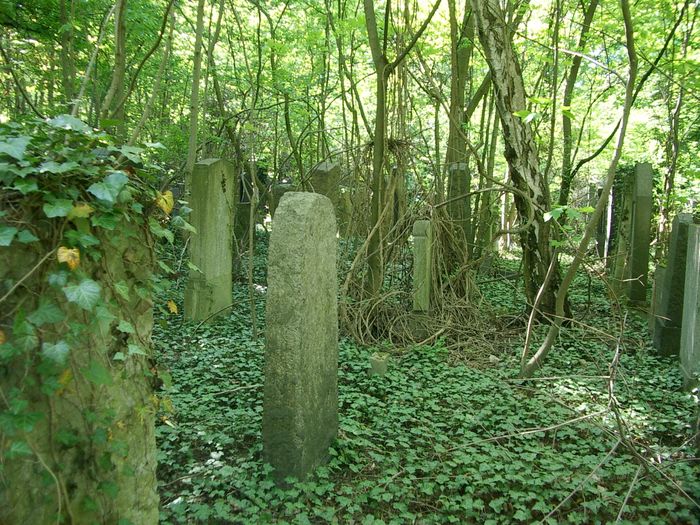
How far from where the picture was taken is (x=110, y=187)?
183 cm

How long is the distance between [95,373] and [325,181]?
6.19 meters

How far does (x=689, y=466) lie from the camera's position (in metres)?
3.27

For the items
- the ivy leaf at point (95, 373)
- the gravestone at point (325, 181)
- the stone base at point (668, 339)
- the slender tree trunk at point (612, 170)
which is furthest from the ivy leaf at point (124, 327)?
the gravestone at point (325, 181)

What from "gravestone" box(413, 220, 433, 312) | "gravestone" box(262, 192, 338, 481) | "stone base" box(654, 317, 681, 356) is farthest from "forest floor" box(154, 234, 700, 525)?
"gravestone" box(413, 220, 433, 312)

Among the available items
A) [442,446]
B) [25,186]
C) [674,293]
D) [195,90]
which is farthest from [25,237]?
[674,293]

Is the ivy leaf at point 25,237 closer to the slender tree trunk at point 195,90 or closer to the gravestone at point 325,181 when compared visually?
the slender tree trunk at point 195,90

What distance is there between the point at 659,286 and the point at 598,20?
482 centimetres

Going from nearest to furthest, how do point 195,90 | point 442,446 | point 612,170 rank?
point 442,446, point 612,170, point 195,90

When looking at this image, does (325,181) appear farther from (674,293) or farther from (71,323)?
(71,323)

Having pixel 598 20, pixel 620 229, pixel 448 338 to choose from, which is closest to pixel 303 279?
pixel 448 338

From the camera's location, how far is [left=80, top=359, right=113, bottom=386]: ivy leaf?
180 centimetres

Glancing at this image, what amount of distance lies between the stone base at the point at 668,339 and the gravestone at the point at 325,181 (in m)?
4.26

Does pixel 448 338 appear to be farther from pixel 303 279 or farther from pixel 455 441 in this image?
pixel 303 279

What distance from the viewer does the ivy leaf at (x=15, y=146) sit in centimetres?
167
